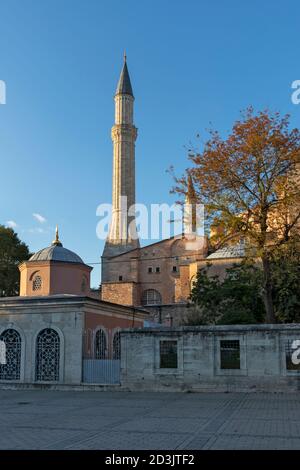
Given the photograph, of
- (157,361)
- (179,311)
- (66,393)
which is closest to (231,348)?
(157,361)

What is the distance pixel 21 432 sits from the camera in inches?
397

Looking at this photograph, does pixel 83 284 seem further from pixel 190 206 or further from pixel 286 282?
pixel 286 282

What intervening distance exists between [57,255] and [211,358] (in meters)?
14.1

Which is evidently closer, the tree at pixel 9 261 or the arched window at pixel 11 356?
the arched window at pixel 11 356

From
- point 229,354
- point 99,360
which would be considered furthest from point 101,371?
point 229,354

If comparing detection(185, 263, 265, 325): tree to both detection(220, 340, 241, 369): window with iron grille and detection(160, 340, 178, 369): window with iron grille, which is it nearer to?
detection(220, 340, 241, 369): window with iron grille

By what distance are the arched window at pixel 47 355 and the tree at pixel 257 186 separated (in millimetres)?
7609

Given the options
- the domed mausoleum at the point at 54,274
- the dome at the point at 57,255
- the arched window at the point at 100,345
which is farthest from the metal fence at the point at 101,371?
the dome at the point at 57,255

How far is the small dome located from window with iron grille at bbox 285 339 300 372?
1527 cm

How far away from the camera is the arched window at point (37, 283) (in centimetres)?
2909

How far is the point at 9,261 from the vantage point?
47.5 metres

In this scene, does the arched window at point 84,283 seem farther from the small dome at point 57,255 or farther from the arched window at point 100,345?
the arched window at point 100,345
